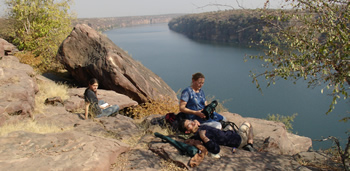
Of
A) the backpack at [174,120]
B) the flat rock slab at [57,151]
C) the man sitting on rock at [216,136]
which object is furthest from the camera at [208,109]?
the flat rock slab at [57,151]

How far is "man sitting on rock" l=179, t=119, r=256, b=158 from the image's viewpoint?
437 centimetres

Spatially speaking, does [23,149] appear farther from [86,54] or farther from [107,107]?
[86,54]

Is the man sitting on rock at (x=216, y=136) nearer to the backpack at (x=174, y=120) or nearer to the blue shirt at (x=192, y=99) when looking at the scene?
the blue shirt at (x=192, y=99)

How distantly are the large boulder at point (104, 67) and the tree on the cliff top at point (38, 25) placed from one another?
4060 millimetres

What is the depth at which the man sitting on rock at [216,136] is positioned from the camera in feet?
14.3

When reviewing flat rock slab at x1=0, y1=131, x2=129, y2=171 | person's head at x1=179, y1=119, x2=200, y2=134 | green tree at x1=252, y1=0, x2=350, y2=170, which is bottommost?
flat rock slab at x1=0, y1=131, x2=129, y2=171

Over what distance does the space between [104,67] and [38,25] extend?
→ 23.6 ft

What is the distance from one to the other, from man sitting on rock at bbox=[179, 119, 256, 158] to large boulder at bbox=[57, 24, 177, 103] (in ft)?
15.1

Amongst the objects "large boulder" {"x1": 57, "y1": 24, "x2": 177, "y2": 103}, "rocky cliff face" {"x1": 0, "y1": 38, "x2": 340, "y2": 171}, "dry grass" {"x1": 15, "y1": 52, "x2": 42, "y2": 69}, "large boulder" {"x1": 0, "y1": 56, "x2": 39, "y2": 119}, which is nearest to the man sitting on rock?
"rocky cliff face" {"x1": 0, "y1": 38, "x2": 340, "y2": 171}

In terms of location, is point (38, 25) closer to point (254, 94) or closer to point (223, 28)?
point (254, 94)

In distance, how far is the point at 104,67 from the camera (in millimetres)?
9039

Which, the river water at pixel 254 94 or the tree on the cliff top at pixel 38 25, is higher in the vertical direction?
the tree on the cliff top at pixel 38 25

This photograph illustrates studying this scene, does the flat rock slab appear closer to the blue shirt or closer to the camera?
the blue shirt

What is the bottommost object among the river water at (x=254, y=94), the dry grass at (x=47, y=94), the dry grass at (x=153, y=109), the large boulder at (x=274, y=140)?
the river water at (x=254, y=94)
